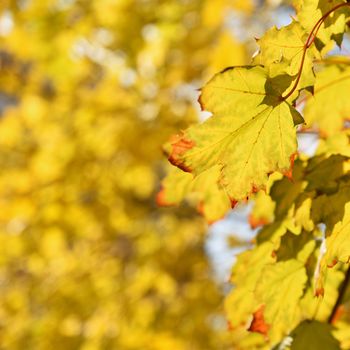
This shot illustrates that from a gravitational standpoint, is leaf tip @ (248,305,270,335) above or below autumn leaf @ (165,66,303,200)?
below

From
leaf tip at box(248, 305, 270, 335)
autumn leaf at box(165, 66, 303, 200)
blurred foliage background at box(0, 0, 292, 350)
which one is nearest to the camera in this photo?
autumn leaf at box(165, 66, 303, 200)

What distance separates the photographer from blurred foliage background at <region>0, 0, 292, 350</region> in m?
3.35

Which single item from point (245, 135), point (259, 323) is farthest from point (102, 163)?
point (245, 135)

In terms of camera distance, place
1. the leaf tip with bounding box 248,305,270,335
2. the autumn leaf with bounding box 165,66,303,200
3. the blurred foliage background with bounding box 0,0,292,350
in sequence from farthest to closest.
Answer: the blurred foliage background with bounding box 0,0,292,350
the leaf tip with bounding box 248,305,270,335
the autumn leaf with bounding box 165,66,303,200

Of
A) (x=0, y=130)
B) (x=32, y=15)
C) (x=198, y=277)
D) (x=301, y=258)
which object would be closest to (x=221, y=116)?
(x=301, y=258)

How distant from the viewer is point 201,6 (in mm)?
3488

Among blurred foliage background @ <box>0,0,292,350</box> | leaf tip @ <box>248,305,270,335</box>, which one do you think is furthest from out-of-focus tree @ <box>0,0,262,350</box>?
leaf tip @ <box>248,305,270,335</box>

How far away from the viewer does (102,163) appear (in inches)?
145

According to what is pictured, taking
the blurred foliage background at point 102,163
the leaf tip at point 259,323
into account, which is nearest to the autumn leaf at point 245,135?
the leaf tip at point 259,323

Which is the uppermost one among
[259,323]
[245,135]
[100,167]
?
[100,167]

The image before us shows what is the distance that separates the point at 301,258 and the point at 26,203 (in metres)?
3.02

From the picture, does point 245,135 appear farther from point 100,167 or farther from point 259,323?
point 100,167

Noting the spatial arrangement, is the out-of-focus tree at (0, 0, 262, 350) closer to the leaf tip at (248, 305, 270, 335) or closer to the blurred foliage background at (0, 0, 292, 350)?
the blurred foliage background at (0, 0, 292, 350)

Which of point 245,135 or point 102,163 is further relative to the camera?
point 102,163
